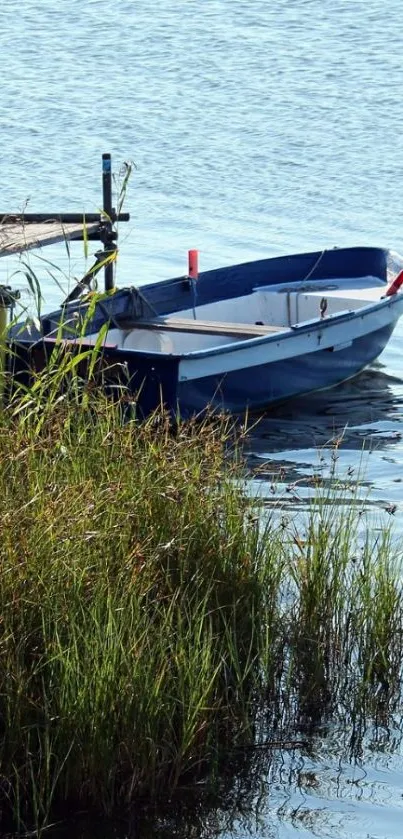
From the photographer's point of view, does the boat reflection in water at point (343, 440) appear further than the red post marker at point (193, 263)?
No

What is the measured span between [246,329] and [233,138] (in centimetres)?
1273

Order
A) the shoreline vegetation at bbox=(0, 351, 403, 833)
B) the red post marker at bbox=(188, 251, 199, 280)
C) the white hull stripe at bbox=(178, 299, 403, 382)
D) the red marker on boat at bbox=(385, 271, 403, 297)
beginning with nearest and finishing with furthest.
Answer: the shoreline vegetation at bbox=(0, 351, 403, 833) → the white hull stripe at bbox=(178, 299, 403, 382) → the red post marker at bbox=(188, 251, 199, 280) → the red marker on boat at bbox=(385, 271, 403, 297)

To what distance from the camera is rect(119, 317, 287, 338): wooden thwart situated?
37.7ft

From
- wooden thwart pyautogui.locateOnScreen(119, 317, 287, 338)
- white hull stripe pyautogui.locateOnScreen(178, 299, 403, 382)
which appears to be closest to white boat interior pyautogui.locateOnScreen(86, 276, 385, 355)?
wooden thwart pyautogui.locateOnScreen(119, 317, 287, 338)

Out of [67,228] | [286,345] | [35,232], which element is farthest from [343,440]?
[35,232]

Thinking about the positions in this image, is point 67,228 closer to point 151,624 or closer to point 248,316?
point 248,316

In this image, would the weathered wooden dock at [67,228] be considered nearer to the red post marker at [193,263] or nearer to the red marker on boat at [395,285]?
the red post marker at [193,263]

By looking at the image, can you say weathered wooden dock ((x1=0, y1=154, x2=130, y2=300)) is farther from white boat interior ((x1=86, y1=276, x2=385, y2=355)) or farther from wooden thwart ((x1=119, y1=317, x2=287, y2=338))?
white boat interior ((x1=86, y1=276, x2=385, y2=355))

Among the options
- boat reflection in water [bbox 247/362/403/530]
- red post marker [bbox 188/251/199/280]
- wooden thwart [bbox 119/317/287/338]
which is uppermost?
red post marker [bbox 188/251/199/280]

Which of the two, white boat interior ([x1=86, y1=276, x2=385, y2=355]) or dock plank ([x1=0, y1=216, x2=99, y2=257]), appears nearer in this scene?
dock plank ([x1=0, y1=216, x2=99, y2=257])

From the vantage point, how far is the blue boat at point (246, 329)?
1049cm

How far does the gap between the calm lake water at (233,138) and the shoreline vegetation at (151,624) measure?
3069 millimetres

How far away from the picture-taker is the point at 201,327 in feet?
37.9

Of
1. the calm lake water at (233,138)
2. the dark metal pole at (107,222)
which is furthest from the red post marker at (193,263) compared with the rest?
the calm lake water at (233,138)
